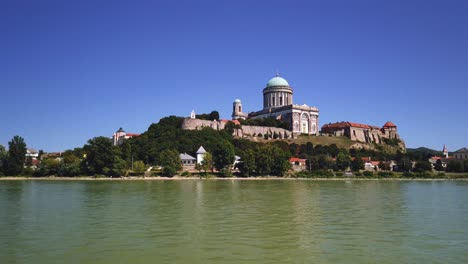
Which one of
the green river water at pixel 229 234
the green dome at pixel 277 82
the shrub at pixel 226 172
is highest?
the green dome at pixel 277 82

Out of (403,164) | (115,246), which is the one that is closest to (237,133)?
(403,164)

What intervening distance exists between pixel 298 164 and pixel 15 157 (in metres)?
43.6

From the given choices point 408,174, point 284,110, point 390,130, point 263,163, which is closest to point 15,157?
point 263,163

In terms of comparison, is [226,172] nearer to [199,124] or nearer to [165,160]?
[165,160]

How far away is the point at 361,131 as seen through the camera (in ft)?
322

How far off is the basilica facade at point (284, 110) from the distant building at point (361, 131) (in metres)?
4.62

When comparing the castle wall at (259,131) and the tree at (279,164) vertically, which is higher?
the castle wall at (259,131)

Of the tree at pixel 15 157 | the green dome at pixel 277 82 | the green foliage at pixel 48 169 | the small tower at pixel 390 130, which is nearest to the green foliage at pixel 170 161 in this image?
the green foliage at pixel 48 169

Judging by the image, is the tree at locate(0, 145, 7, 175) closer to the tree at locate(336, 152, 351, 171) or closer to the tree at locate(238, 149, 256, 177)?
the tree at locate(238, 149, 256, 177)

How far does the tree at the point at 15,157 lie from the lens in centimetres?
5731

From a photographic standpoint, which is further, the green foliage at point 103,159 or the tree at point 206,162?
the tree at point 206,162

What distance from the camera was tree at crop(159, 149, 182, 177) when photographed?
5544 centimetres

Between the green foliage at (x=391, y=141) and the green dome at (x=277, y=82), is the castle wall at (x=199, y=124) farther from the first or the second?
the green foliage at (x=391, y=141)

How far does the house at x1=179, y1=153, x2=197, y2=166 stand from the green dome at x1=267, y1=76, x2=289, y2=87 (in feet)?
146
